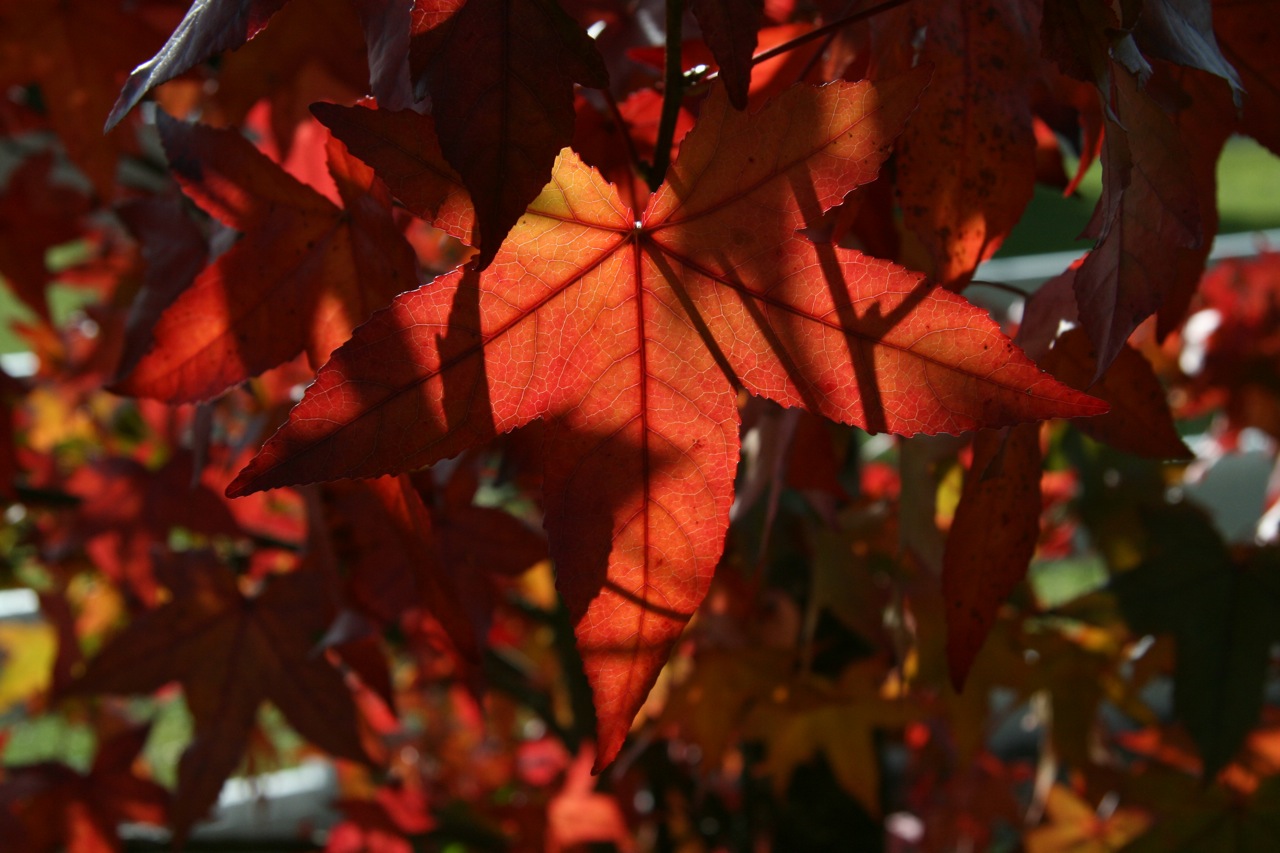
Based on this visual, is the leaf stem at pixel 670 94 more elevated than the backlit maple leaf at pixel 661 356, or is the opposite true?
the leaf stem at pixel 670 94

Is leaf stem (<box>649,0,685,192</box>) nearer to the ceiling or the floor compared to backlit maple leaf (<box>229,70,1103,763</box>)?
nearer to the ceiling

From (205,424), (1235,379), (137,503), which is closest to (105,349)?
(137,503)

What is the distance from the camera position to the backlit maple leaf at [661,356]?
1.23 ft

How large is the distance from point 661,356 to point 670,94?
0.39 ft

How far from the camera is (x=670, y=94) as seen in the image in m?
0.45

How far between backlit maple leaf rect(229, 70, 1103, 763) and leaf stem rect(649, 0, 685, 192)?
4 cm

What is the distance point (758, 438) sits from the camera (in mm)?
633

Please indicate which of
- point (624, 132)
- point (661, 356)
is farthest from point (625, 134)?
point (661, 356)

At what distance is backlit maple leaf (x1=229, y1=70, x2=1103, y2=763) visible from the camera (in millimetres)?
375

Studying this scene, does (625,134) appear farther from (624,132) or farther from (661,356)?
(661,356)

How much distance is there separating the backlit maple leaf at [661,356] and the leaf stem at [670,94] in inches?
1.8

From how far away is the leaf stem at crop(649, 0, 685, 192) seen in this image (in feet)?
1.39

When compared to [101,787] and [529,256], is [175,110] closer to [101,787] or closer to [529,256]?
Answer: [101,787]

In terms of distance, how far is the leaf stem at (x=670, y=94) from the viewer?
0.42 m
